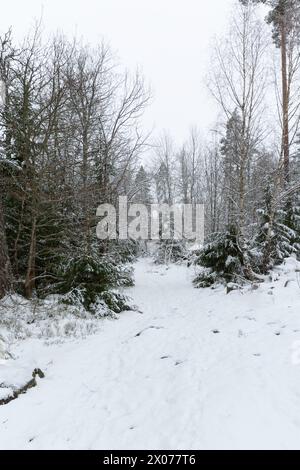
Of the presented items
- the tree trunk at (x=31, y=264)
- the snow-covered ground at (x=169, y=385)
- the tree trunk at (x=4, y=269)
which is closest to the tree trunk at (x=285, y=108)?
the snow-covered ground at (x=169, y=385)

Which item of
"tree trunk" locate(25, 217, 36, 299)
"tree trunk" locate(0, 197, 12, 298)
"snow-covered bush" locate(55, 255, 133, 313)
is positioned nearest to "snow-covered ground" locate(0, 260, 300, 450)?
"snow-covered bush" locate(55, 255, 133, 313)

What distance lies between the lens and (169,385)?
4.74 metres

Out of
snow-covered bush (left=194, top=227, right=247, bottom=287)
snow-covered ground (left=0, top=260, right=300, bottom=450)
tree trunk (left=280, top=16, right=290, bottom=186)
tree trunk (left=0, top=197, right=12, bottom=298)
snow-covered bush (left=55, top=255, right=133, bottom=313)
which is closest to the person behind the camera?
snow-covered ground (left=0, top=260, right=300, bottom=450)

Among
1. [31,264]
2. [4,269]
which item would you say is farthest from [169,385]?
[31,264]

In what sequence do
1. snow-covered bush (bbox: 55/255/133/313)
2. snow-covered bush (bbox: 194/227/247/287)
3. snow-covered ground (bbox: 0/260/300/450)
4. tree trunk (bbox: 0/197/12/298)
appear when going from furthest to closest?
snow-covered bush (bbox: 194/227/247/287), snow-covered bush (bbox: 55/255/133/313), tree trunk (bbox: 0/197/12/298), snow-covered ground (bbox: 0/260/300/450)

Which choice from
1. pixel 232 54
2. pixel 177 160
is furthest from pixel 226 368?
pixel 177 160

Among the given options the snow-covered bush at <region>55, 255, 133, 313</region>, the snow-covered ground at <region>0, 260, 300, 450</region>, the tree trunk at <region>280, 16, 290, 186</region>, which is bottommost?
the snow-covered ground at <region>0, 260, 300, 450</region>

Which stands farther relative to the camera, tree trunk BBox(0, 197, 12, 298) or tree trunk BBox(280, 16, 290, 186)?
tree trunk BBox(280, 16, 290, 186)

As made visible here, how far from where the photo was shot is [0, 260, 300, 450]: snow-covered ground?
136 inches

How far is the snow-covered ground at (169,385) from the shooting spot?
346 cm

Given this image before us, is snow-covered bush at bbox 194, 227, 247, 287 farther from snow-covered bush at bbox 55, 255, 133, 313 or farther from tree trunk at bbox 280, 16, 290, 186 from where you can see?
snow-covered bush at bbox 55, 255, 133, 313

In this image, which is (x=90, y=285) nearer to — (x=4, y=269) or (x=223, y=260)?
(x=4, y=269)
